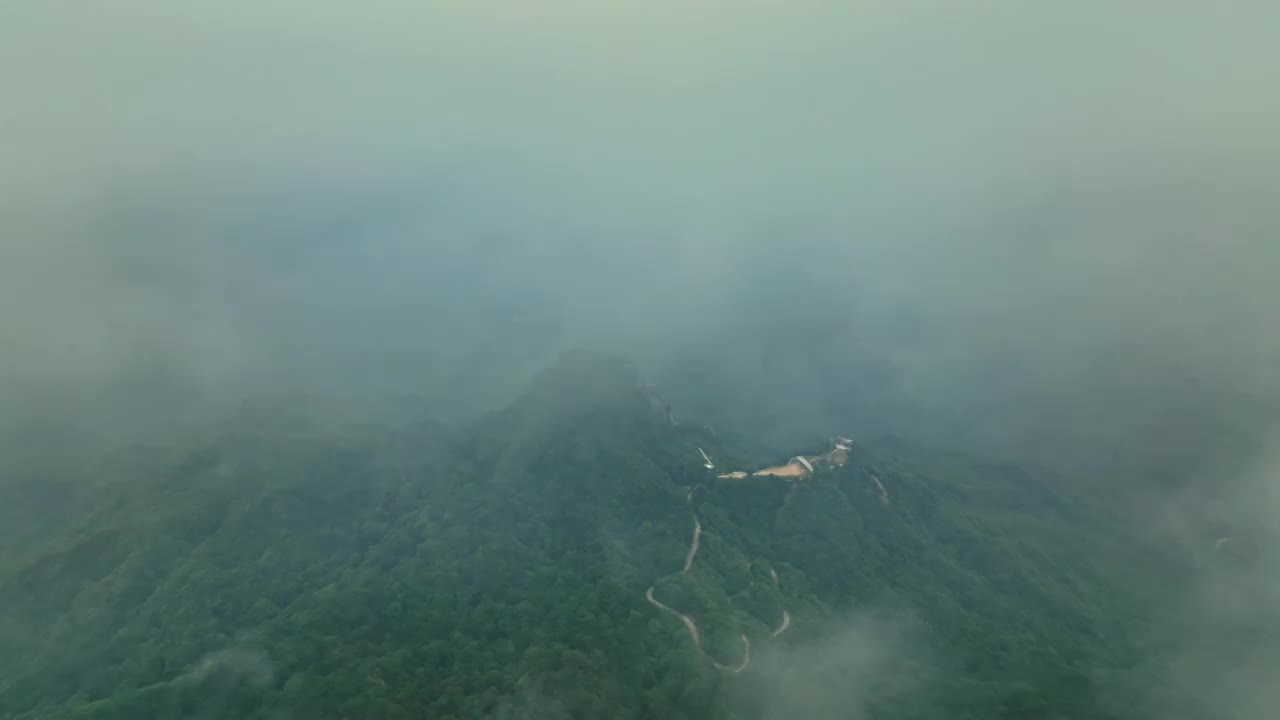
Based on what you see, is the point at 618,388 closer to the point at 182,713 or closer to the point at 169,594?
the point at 169,594

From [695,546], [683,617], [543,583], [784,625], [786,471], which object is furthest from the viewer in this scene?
[786,471]

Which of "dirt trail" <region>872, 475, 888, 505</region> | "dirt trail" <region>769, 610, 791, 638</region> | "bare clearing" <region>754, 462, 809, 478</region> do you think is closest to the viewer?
"dirt trail" <region>769, 610, 791, 638</region>

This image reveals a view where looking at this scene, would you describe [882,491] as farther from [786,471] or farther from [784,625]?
[784,625]

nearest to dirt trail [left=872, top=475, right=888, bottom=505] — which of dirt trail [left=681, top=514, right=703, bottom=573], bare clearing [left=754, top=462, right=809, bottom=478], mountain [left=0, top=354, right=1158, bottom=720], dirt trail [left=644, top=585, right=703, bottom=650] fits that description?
mountain [left=0, top=354, right=1158, bottom=720]

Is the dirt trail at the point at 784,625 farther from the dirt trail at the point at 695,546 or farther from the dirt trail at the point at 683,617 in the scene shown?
the dirt trail at the point at 695,546

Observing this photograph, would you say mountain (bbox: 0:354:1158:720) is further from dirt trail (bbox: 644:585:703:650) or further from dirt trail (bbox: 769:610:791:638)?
dirt trail (bbox: 769:610:791:638)

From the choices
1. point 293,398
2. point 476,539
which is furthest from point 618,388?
point 293,398

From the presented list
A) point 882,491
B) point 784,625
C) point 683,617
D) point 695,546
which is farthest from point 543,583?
point 882,491

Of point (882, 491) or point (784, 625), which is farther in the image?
point (882, 491)
